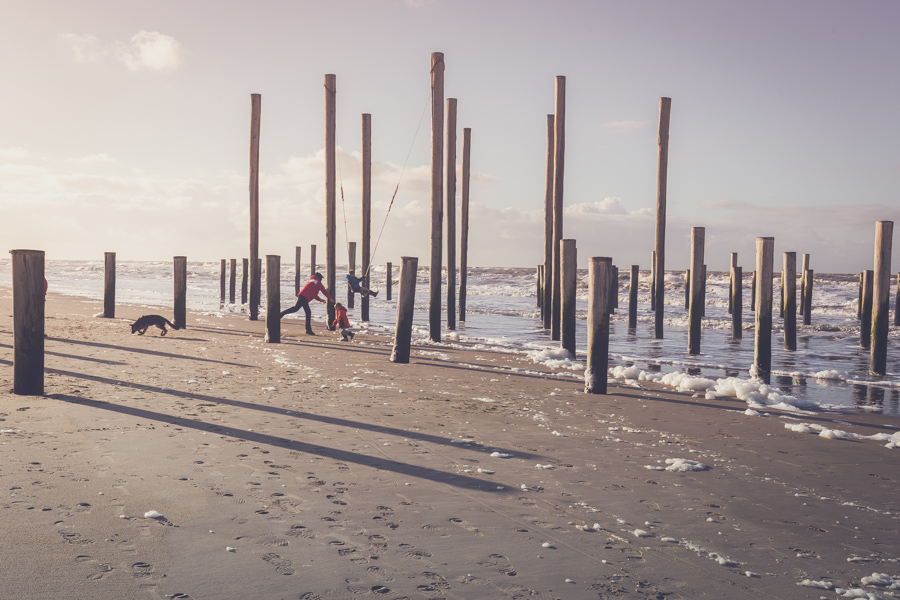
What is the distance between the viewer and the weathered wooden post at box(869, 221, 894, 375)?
11078 millimetres

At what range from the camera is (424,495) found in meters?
4.21

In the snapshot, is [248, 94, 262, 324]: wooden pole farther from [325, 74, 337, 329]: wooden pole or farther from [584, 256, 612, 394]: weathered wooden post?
[584, 256, 612, 394]: weathered wooden post

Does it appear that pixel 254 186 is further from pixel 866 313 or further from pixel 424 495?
pixel 866 313

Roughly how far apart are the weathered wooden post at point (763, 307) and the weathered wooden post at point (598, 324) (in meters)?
3.58

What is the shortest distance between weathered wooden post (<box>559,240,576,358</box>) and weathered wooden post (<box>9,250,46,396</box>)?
6.65 m

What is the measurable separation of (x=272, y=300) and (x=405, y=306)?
3.56 meters

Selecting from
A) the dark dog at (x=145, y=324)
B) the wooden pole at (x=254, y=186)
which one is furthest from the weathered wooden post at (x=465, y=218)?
the dark dog at (x=145, y=324)

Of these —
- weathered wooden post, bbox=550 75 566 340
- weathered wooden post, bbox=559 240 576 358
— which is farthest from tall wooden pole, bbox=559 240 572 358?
weathered wooden post, bbox=550 75 566 340

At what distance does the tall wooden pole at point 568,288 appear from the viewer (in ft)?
33.8

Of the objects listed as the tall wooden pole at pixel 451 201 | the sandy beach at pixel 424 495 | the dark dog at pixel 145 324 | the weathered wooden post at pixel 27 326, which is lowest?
the sandy beach at pixel 424 495

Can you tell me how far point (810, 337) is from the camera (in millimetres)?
19172

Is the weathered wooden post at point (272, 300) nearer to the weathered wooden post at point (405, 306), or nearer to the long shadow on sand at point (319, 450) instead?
the weathered wooden post at point (405, 306)

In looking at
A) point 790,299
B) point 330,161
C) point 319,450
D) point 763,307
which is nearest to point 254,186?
point 330,161

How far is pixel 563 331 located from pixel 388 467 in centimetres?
748
